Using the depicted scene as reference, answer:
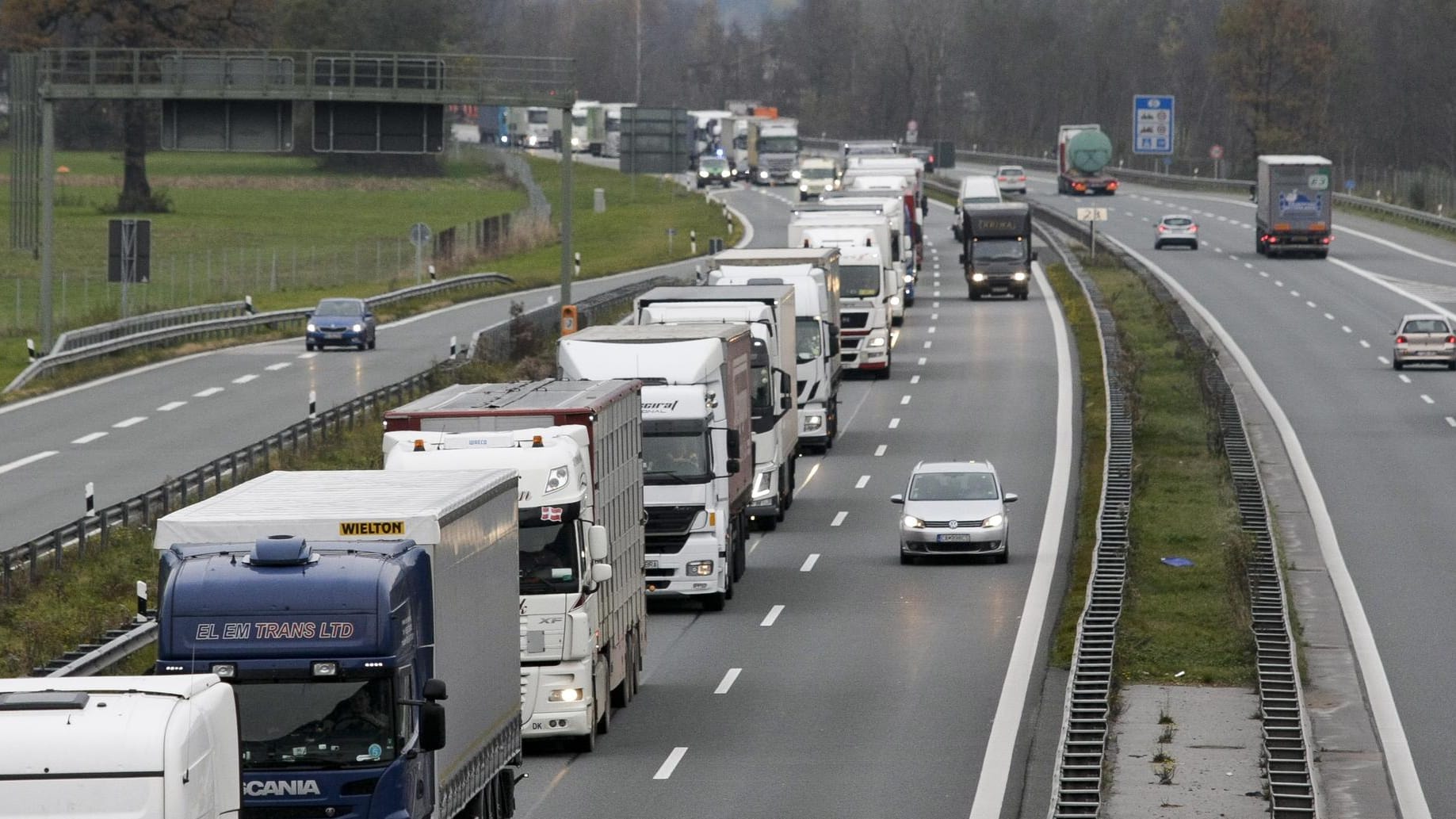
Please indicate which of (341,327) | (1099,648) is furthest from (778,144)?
(1099,648)

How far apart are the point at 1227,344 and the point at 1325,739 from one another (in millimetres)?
39436

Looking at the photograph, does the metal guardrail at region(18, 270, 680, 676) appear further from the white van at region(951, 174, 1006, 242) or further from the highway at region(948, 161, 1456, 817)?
the white van at region(951, 174, 1006, 242)

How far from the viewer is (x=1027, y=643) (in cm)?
2722

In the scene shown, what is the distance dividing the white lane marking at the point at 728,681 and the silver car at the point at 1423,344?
33.7m

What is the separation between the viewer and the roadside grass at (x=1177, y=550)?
2525 cm

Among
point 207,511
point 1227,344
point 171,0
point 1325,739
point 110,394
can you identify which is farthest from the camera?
point 171,0

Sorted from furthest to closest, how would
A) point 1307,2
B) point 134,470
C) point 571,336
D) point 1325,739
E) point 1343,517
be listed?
point 1307,2, point 134,470, point 1343,517, point 571,336, point 1325,739

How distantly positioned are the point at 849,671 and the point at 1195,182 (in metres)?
108

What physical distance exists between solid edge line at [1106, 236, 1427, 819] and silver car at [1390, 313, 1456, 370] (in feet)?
20.5

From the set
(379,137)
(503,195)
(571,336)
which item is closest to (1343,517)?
(571,336)

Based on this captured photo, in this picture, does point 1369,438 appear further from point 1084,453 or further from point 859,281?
point 859,281

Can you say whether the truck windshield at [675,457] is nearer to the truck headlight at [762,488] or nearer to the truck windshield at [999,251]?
the truck headlight at [762,488]

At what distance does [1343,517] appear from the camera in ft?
116

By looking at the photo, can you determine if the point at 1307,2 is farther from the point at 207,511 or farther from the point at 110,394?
the point at 207,511
